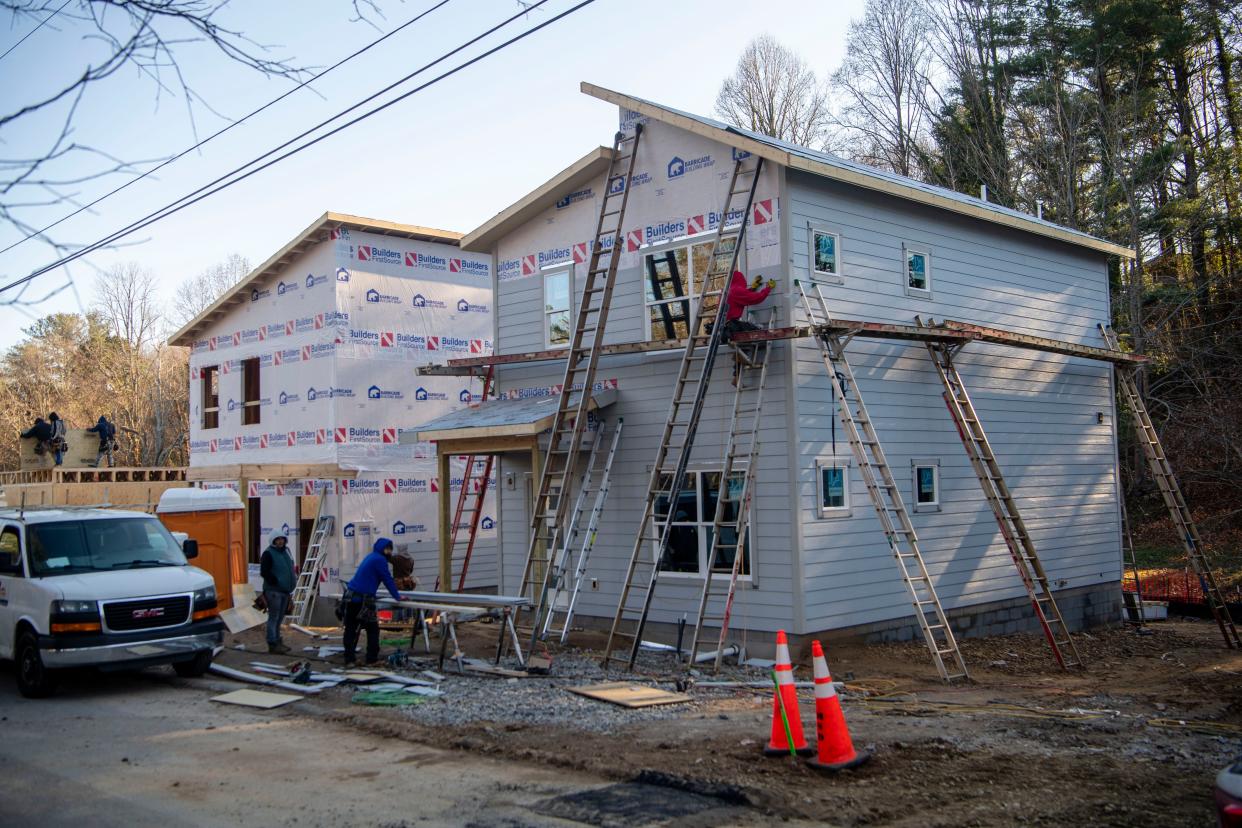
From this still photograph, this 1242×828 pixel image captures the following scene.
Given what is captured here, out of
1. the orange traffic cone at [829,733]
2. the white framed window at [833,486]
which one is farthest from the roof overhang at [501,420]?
the orange traffic cone at [829,733]

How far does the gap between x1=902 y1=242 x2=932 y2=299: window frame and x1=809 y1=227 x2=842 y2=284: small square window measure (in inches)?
63.7

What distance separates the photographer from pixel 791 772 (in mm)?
7867

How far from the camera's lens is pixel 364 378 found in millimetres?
22328

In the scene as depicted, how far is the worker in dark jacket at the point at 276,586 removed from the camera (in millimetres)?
14867

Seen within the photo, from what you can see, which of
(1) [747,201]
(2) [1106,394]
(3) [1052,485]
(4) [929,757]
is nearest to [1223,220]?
(2) [1106,394]

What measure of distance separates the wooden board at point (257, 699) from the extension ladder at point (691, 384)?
3926 millimetres

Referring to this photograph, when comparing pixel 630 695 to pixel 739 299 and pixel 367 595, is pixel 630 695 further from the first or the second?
pixel 739 299

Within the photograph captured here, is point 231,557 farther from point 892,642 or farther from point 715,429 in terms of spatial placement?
point 892,642

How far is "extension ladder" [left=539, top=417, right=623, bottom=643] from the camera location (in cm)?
1473

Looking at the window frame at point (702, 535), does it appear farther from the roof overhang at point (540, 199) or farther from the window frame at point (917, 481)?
the roof overhang at point (540, 199)

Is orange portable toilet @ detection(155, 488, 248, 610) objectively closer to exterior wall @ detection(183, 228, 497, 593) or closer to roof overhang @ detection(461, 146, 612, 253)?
exterior wall @ detection(183, 228, 497, 593)

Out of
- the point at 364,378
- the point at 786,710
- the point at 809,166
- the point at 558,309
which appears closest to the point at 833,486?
the point at 809,166

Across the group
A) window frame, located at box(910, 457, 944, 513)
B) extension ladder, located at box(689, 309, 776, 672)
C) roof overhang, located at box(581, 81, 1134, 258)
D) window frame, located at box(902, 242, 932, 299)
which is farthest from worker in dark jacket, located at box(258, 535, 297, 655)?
window frame, located at box(902, 242, 932, 299)

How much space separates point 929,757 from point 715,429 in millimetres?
7108
